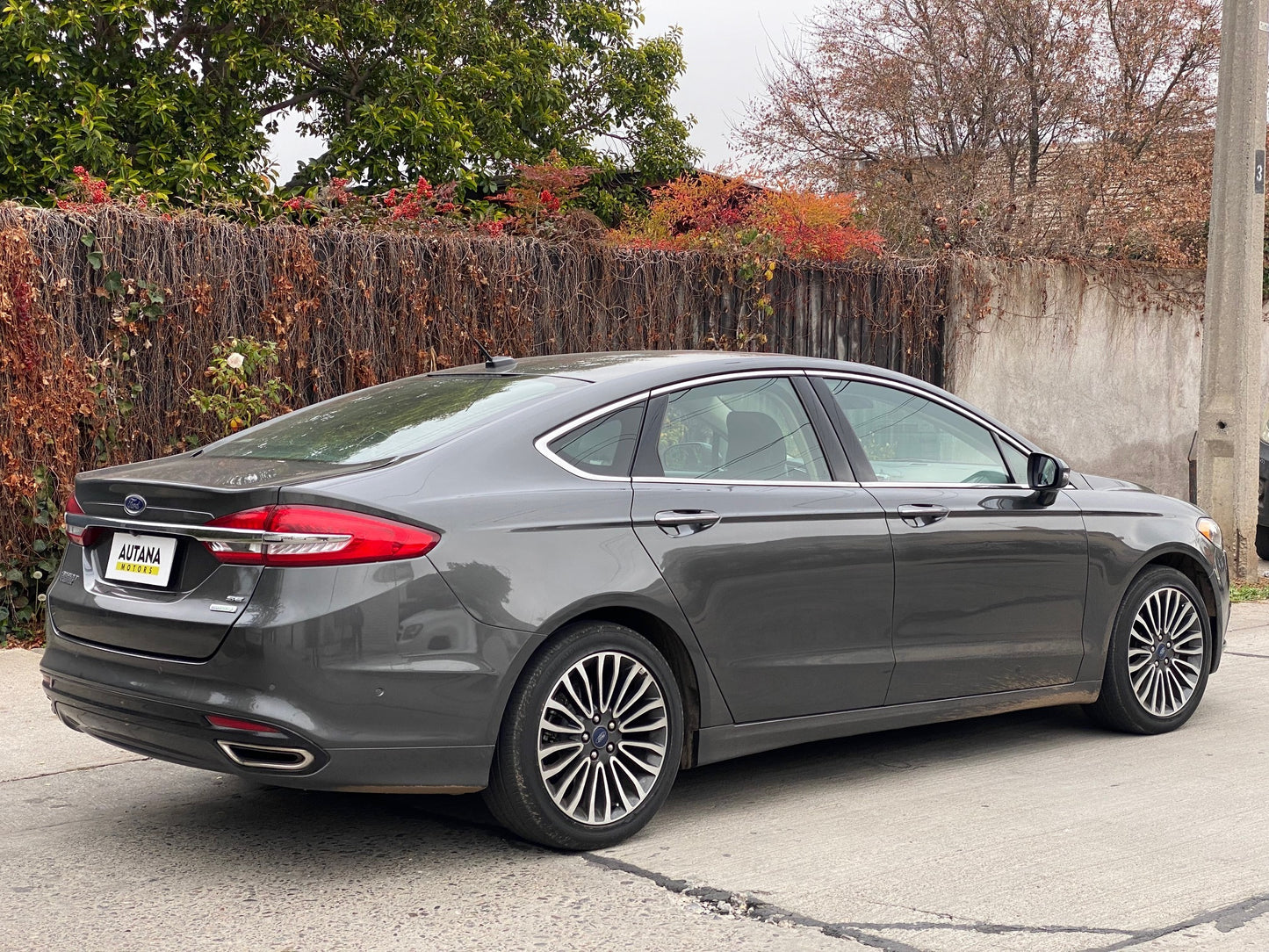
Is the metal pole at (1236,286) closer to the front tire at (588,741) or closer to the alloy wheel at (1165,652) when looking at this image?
the alloy wheel at (1165,652)

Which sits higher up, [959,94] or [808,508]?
[959,94]

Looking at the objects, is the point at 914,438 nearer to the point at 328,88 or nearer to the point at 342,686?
the point at 342,686

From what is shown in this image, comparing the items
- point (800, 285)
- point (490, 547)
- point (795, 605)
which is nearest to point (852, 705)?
point (795, 605)

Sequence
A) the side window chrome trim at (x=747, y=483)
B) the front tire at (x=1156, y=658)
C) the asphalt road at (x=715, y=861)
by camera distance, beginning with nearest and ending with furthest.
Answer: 1. the asphalt road at (x=715, y=861)
2. the side window chrome trim at (x=747, y=483)
3. the front tire at (x=1156, y=658)

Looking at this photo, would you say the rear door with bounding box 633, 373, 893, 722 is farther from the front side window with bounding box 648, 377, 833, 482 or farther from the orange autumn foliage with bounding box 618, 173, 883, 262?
the orange autumn foliage with bounding box 618, 173, 883, 262

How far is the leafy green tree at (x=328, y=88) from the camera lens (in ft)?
50.6

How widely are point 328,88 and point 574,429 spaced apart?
14.9 m

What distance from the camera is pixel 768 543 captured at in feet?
16.5

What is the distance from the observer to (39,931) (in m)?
3.93

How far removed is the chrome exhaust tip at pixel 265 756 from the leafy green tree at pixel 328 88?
10.8 meters

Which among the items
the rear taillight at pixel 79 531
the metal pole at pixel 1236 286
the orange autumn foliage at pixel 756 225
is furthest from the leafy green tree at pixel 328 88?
the rear taillight at pixel 79 531

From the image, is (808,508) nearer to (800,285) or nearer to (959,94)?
(800,285)

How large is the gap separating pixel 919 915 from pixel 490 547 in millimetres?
1586

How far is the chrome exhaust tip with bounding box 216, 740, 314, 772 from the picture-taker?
4109 mm
